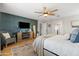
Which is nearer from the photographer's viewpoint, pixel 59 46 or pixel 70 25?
pixel 59 46

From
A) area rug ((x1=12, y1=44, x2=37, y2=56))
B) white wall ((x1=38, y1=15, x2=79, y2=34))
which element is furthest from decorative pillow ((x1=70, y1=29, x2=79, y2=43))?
area rug ((x1=12, y1=44, x2=37, y2=56))

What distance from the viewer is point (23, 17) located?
1675 mm

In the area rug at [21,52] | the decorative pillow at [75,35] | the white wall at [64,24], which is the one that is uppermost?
the white wall at [64,24]

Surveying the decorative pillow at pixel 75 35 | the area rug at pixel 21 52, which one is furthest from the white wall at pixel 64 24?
the area rug at pixel 21 52

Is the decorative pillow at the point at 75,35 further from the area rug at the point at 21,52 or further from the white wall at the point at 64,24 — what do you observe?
the area rug at the point at 21,52

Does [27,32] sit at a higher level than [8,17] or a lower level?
lower

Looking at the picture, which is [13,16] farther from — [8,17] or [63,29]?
[63,29]

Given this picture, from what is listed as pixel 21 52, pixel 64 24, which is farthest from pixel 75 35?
pixel 21 52

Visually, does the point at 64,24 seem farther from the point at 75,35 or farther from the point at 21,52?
the point at 21,52

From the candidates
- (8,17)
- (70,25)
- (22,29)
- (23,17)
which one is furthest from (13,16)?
(70,25)

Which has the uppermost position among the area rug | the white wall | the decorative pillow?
the white wall

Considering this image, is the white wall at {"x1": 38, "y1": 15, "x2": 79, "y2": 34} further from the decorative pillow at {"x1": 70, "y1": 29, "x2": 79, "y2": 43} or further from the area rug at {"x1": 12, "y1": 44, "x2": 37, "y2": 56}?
the area rug at {"x1": 12, "y1": 44, "x2": 37, "y2": 56}

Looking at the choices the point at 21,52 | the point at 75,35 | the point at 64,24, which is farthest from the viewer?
the point at 21,52

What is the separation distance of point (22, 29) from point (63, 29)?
985mm
